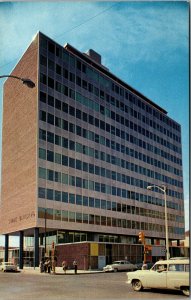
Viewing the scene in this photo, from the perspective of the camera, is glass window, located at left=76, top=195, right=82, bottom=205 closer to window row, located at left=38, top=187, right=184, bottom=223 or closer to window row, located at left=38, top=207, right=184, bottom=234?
window row, located at left=38, top=187, right=184, bottom=223

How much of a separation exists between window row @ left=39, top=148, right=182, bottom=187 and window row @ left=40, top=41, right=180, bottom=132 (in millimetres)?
11469

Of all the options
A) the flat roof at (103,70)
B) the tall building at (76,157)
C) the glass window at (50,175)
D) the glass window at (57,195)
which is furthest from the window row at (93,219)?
the flat roof at (103,70)

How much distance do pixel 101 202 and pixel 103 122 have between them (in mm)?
12832

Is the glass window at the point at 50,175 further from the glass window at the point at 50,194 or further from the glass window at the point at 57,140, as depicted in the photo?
the glass window at the point at 57,140

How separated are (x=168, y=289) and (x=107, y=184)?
4533cm

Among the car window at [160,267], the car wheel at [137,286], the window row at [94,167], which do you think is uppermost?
the window row at [94,167]

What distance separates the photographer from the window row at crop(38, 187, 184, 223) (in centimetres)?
5500

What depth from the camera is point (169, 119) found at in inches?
3285

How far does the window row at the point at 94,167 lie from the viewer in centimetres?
5578

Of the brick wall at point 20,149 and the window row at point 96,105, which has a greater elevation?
the window row at point 96,105

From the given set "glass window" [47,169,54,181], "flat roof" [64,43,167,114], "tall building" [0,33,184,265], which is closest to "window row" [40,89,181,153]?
"tall building" [0,33,184,265]

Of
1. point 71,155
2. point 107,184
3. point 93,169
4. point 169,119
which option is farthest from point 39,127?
point 169,119

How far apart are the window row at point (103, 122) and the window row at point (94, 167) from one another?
6.40m

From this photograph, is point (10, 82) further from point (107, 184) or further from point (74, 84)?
point (107, 184)
